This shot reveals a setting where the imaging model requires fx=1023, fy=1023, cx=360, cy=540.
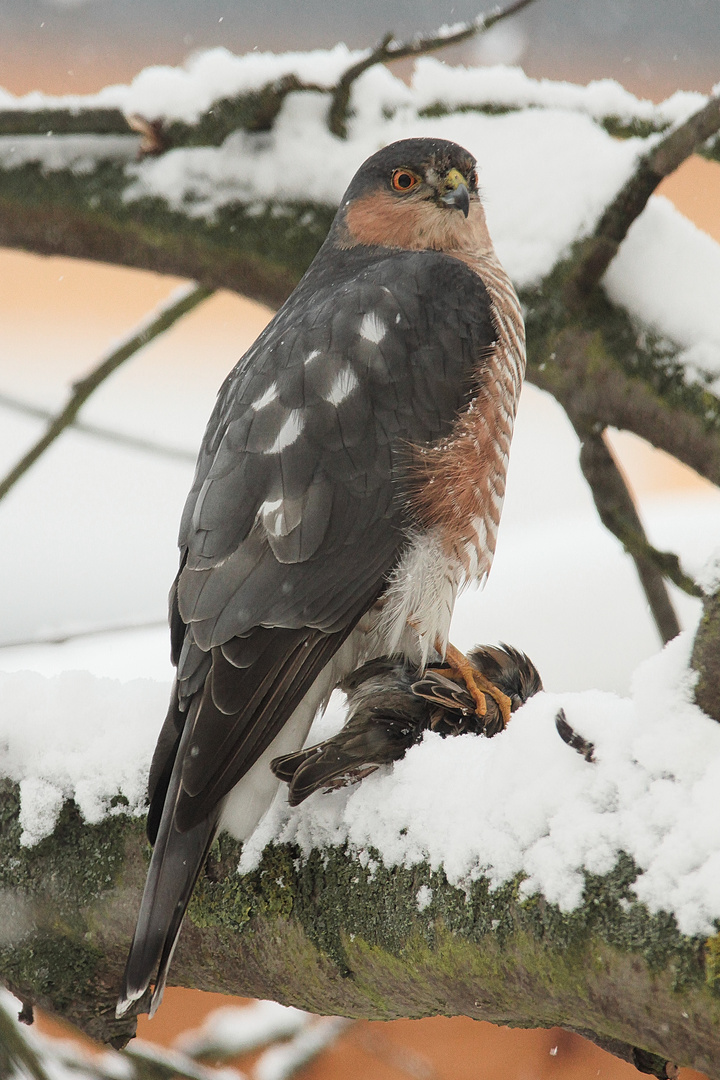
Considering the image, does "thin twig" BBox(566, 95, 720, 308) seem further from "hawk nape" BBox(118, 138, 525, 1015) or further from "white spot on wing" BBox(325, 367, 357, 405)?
"white spot on wing" BBox(325, 367, 357, 405)

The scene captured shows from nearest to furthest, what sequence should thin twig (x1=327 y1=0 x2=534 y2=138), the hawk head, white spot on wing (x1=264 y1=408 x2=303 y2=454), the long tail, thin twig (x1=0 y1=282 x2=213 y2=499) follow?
1. the long tail
2. white spot on wing (x1=264 y1=408 x2=303 y2=454)
3. thin twig (x1=327 y1=0 x2=534 y2=138)
4. the hawk head
5. thin twig (x1=0 y1=282 x2=213 y2=499)

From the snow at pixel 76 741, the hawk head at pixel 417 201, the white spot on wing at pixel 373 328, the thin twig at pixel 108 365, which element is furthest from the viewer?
the thin twig at pixel 108 365

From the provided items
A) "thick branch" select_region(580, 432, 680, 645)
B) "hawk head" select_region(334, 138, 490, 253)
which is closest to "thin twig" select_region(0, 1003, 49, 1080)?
"thick branch" select_region(580, 432, 680, 645)

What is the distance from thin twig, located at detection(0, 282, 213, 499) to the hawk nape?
0.74 m

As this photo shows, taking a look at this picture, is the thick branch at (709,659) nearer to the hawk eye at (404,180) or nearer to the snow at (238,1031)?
the snow at (238,1031)

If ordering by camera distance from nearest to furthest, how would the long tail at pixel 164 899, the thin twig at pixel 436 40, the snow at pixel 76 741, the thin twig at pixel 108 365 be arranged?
the long tail at pixel 164 899 < the snow at pixel 76 741 < the thin twig at pixel 436 40 < the thin twig at pixel 108 365

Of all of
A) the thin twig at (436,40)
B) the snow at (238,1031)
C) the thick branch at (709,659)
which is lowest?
the snow at (238,1031)

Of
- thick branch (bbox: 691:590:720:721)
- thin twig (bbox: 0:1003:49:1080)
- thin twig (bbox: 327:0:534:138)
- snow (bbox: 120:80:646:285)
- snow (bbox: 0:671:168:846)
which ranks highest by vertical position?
thin twig (bbox: 327:0:534:138)

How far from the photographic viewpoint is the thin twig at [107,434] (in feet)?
9.21

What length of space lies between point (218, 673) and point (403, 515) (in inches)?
19.9

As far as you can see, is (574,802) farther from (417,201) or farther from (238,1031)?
(417,201)

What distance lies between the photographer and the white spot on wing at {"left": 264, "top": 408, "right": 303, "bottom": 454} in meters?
1.90

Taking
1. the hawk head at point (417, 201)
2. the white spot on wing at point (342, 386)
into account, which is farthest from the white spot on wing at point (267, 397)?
the hawk head at point (417, 201)

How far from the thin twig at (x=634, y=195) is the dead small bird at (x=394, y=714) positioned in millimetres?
964
